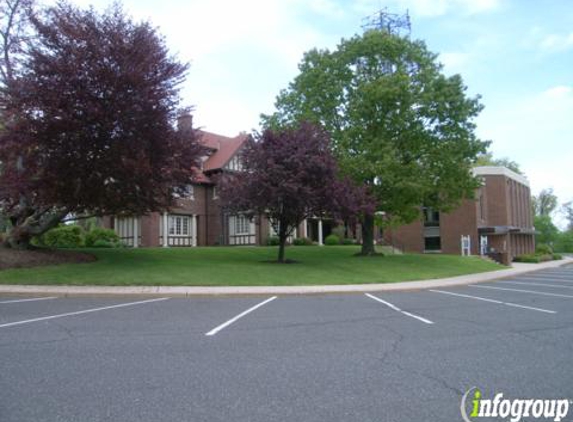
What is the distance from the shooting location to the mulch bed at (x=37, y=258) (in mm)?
19188

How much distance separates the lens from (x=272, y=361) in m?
6.72

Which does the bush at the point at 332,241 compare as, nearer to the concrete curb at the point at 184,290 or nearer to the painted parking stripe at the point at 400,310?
the concrete curb at the point at 184,290

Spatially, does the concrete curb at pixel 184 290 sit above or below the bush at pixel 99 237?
below

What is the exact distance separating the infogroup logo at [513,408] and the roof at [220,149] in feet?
108

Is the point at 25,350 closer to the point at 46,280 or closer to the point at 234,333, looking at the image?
the point at 234,333

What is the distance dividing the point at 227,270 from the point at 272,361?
13.6m

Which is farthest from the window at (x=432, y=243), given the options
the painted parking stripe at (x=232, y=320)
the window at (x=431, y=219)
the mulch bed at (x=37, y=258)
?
the painted parking stripe at (x=232, y=320)

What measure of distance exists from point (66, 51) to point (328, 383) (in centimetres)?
1618

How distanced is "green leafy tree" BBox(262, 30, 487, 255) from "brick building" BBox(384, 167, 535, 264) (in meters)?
19.3

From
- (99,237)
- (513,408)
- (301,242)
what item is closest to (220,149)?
(301,242)

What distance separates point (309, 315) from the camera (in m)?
11.0

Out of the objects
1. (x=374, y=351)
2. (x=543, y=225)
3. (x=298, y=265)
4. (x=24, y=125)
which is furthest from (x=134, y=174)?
(x=543, y=225)

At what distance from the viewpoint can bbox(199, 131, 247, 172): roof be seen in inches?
1502

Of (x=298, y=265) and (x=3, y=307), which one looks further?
(x=298, y=265)
